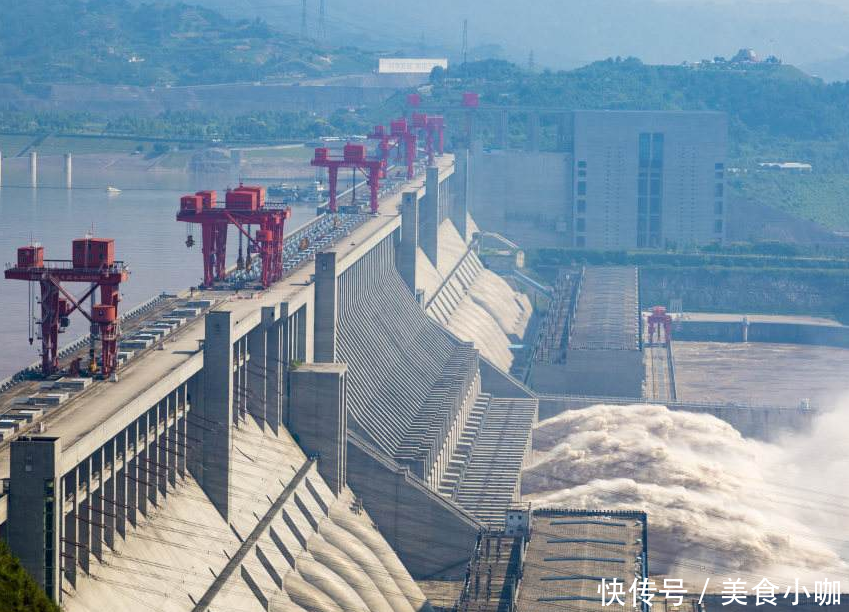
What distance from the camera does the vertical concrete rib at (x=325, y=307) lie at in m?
A: 45.4

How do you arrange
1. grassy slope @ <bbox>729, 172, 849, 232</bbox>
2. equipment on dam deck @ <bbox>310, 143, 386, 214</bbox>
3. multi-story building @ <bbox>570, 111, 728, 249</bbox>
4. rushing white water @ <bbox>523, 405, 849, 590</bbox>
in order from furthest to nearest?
grassy slope @ <bbox>729, 172, 849, 232</bbox>, multi-story building @ <bbox>570, 111, 728, 249</bbox>, equipment on dam deck @ <bbox>310, 143, 386, 214</bbox>, rushing white water @ <bbox>523, 405, 849, 590</bbox>

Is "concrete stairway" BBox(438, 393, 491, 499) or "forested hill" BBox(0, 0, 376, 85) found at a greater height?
"forested hill" BBox(0, 0, 376, 85)

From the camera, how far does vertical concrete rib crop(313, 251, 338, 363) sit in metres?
45.4


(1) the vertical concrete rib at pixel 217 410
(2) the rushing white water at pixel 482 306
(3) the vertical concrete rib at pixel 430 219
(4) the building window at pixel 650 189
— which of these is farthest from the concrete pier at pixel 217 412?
(4) the building window at pixel 650 189

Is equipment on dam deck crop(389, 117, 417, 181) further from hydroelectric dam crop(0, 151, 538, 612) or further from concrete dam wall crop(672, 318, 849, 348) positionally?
hydroelectric dam crop(0, 151, 538, 612)

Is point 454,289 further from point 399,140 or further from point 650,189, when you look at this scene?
point 650,189

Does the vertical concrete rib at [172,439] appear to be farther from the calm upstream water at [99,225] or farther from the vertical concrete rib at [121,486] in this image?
the calm upstream water at [99,225]

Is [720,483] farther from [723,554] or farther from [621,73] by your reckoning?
[621,73]

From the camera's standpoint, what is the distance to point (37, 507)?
26594 mm

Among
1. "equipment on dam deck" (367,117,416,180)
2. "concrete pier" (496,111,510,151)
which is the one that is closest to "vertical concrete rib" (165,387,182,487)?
"equipment on dam deck" (367,117,416,180)

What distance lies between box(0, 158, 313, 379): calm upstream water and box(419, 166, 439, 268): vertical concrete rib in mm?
7637

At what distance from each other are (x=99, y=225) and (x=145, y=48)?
9021 cm

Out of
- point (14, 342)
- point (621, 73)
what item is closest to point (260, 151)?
point (621, 73)

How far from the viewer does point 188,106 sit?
144125mm
